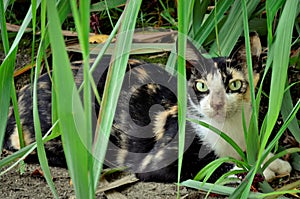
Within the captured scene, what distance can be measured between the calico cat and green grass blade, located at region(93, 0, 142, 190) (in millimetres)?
578

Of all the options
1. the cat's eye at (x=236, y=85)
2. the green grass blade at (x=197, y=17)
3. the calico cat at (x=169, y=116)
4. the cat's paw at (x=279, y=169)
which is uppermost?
the green grass blade at (x=197, y=17)

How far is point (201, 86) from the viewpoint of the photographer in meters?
1.93

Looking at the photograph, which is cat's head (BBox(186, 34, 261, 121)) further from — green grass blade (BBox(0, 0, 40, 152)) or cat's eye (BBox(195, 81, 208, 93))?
green grass blade (BBox(0, 0, 40, 152))

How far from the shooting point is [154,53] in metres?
2.45

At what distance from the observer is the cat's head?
1.88 meters

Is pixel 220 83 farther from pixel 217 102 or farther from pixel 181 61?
pixel 181 61

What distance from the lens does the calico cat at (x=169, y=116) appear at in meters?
1.90

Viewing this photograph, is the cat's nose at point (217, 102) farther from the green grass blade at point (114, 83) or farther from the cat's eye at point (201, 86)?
the green grass blade at point (114, 83)

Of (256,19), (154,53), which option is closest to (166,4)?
(154,53)

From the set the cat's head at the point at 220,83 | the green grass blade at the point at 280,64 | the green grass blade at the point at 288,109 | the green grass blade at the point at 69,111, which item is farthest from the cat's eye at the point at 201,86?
the green grass blade at the point at 69,111

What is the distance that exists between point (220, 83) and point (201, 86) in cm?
7

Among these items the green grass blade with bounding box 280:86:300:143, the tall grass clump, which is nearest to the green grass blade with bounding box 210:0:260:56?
the tall grass clump

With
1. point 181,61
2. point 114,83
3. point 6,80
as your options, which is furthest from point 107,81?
point 6,80

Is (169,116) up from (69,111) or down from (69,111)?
down
